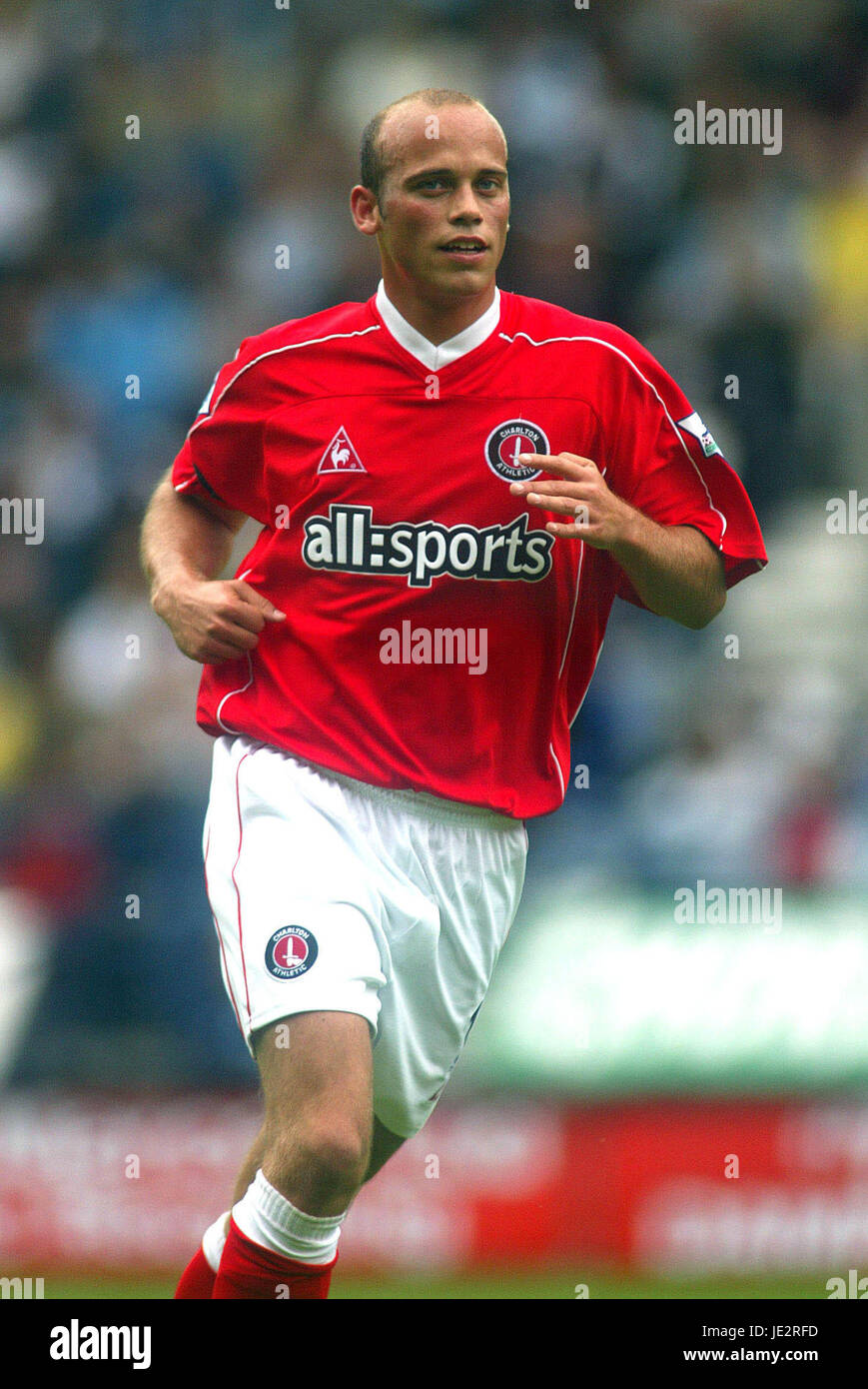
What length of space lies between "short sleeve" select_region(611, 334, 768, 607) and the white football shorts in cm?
80

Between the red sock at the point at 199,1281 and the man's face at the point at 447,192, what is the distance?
7.45 feet

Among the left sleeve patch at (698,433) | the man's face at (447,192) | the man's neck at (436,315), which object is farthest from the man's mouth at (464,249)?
the left sleeve patch at (698,433)

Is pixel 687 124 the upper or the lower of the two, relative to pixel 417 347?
upper

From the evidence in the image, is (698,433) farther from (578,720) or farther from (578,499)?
(578,720)

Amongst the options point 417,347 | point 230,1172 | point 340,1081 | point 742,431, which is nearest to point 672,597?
point 417,347

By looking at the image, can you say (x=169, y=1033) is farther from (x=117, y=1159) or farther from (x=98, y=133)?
(x=98, y=133)

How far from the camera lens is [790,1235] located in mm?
6938

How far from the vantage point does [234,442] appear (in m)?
4.32

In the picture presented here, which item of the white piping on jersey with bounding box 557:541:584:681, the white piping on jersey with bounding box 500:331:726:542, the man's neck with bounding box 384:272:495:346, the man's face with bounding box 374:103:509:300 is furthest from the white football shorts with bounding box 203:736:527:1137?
the man's face with bounding box 374:103:509:300

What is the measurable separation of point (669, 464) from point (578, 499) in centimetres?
48

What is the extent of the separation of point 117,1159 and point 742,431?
13.7 feet

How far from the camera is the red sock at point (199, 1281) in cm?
426

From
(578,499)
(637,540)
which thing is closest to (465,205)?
(578,499)

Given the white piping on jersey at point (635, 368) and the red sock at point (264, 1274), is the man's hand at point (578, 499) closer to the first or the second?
the white piping on jersey at point (635, 368)
